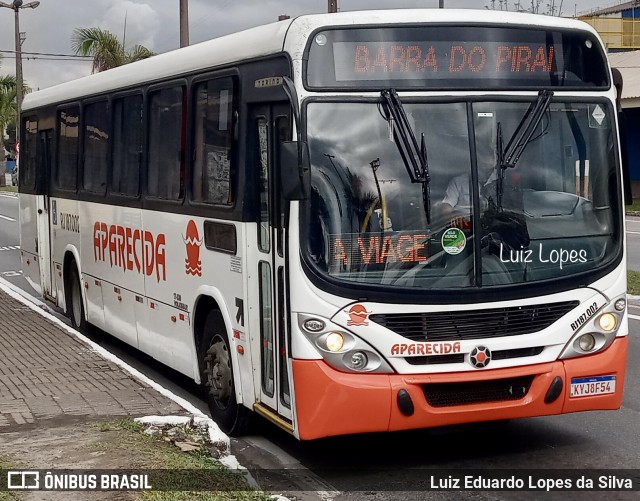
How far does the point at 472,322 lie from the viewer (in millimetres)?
6840

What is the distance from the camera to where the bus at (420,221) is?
6.73 m

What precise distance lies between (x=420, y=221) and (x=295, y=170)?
0.85 m

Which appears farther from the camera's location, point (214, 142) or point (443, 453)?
point (214, 142)

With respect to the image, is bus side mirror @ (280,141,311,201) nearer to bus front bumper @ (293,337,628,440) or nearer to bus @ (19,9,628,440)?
bus @ (19,9,628,440)

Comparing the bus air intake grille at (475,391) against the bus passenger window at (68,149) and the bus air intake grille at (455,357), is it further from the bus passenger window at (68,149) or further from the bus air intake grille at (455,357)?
the bus passenger window at (68,149)

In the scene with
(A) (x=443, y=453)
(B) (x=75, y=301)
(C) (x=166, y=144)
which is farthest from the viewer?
(B) (x=75, y=301)

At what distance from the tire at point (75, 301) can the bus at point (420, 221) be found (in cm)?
541

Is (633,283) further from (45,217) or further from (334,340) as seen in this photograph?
(334,340)

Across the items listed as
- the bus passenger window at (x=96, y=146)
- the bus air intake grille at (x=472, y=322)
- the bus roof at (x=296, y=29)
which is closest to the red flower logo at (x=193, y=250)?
the bus roof at (x=296, y=29)

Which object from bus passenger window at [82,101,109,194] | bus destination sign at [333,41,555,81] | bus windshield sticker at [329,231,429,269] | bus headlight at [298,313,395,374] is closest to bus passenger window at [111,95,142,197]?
bus passenger window at [82,101,109,194]

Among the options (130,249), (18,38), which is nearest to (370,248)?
(130,249)

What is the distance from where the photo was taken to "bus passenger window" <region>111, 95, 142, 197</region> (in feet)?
34.0

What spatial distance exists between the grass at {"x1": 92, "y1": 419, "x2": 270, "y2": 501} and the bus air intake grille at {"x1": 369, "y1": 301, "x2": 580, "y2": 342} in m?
1.29

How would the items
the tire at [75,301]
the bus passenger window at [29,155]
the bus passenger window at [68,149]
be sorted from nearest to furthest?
the bus passenger window at [68,149]
the tire at [75,301]
the bus passenger window at [29,155]
